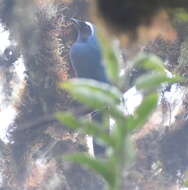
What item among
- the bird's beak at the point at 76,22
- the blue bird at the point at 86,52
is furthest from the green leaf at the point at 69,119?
the bird's beak at the point at 76,22

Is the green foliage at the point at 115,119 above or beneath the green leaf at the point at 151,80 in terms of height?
beneath

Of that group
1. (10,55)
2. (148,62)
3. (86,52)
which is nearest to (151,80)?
(148,62)

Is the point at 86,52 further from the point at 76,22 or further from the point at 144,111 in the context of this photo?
the point at 144,111

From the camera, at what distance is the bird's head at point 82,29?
1857 millimetres

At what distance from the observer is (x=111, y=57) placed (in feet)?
0.99

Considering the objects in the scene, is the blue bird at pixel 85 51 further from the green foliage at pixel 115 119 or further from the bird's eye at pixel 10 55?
the green foliage at pixel 115 119

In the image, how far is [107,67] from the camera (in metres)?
0.31

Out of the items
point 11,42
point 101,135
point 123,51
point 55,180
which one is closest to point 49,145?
point 55,180

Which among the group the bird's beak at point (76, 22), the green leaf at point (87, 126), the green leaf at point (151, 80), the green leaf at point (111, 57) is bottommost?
the green leaf at point (87, 126)

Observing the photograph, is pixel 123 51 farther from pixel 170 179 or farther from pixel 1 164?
pixel 1 164

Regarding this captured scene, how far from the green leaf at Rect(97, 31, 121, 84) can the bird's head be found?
155 centimetres

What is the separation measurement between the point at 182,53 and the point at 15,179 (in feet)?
3.10

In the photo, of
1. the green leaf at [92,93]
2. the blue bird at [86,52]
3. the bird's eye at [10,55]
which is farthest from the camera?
the bird's eye at [10,55]

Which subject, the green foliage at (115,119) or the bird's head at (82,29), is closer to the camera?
the green foliage at (115,119)
